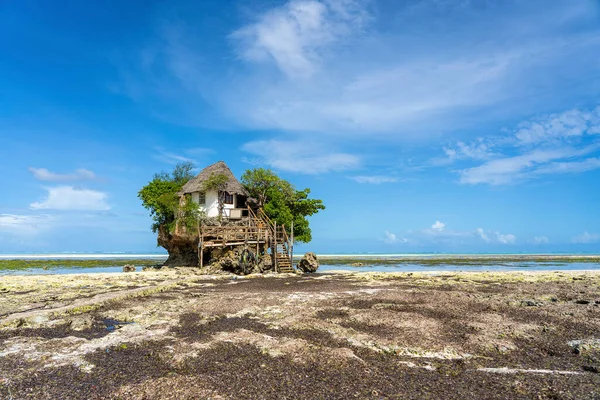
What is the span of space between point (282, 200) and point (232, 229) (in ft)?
26.9

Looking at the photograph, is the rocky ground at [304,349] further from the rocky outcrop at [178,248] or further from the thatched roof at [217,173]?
the thatched roof at [217,173]

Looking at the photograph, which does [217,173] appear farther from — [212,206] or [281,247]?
[281,247]

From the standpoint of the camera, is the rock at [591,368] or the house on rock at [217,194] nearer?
the rock at [591,368]

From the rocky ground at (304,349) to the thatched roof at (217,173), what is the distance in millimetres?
21910

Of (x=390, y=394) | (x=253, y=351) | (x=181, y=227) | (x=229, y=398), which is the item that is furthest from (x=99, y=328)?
(x=181, y=227)

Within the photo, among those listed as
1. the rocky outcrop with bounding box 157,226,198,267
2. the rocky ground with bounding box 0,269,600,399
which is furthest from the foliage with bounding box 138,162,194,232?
the rocky ground with bounding box 0,269,600,399

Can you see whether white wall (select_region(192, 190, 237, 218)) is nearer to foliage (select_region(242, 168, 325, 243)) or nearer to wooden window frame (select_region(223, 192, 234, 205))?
wooden window frame (select_region(223, 192, 234, 205))

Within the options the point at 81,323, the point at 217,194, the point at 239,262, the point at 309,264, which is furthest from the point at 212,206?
the point at 81,323

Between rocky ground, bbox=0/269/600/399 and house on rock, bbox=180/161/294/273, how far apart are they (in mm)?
17221

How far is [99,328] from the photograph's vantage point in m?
10.7

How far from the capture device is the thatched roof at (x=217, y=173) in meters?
36.4

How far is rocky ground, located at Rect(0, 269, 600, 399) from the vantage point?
6.41 m

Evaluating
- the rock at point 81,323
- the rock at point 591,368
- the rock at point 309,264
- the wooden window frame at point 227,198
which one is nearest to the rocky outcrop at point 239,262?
the rock at point 309,264

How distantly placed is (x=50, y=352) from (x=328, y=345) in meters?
6.34
